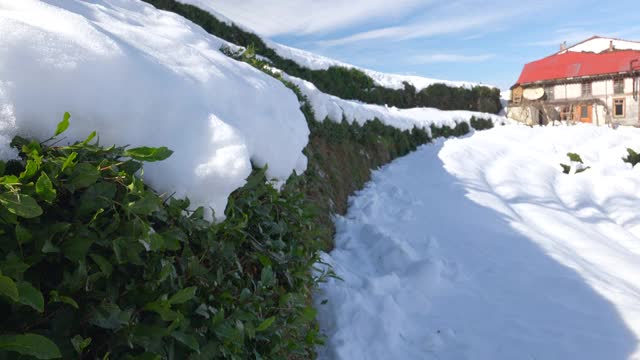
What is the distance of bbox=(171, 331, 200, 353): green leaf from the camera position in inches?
48.4

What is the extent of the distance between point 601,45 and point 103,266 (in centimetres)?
3752

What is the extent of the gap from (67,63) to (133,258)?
0.71 meters

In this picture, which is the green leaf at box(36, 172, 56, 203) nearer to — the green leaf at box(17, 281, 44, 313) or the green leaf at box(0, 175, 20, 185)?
the green leaf at box(0, 175, 20, 185)

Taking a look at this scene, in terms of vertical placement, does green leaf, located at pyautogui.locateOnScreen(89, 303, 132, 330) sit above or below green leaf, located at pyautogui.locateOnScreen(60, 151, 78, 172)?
below

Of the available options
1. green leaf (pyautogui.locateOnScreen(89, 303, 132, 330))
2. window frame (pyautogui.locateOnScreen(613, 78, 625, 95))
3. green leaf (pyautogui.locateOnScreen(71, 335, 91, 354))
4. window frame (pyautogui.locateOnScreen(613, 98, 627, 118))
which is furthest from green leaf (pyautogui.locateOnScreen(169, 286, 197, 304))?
window frame (pyautogui.locateOnScreen(613, 98, 627, 118))

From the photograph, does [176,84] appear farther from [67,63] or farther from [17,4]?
[17,4]

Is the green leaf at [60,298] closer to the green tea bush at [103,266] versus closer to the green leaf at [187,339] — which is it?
the green tea bush at [103,266]

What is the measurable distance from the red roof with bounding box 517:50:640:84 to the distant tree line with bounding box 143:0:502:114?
412 inches

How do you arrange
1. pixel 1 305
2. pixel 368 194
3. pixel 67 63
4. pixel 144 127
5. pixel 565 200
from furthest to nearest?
pixel 565 200
pixel 368 194
pixel 144 127
pixel 67 63
pixel 1 305

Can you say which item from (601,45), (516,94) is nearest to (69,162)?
Answer: (516,94)

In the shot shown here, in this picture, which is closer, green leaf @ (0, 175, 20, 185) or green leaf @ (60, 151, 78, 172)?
green leaf @ (0, 175, 20, 185)

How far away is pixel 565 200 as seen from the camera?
21.4 feet

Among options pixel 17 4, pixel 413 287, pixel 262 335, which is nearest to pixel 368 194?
pixel 413 287

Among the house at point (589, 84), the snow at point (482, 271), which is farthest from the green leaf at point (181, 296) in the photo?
the house at point (589, 84)
